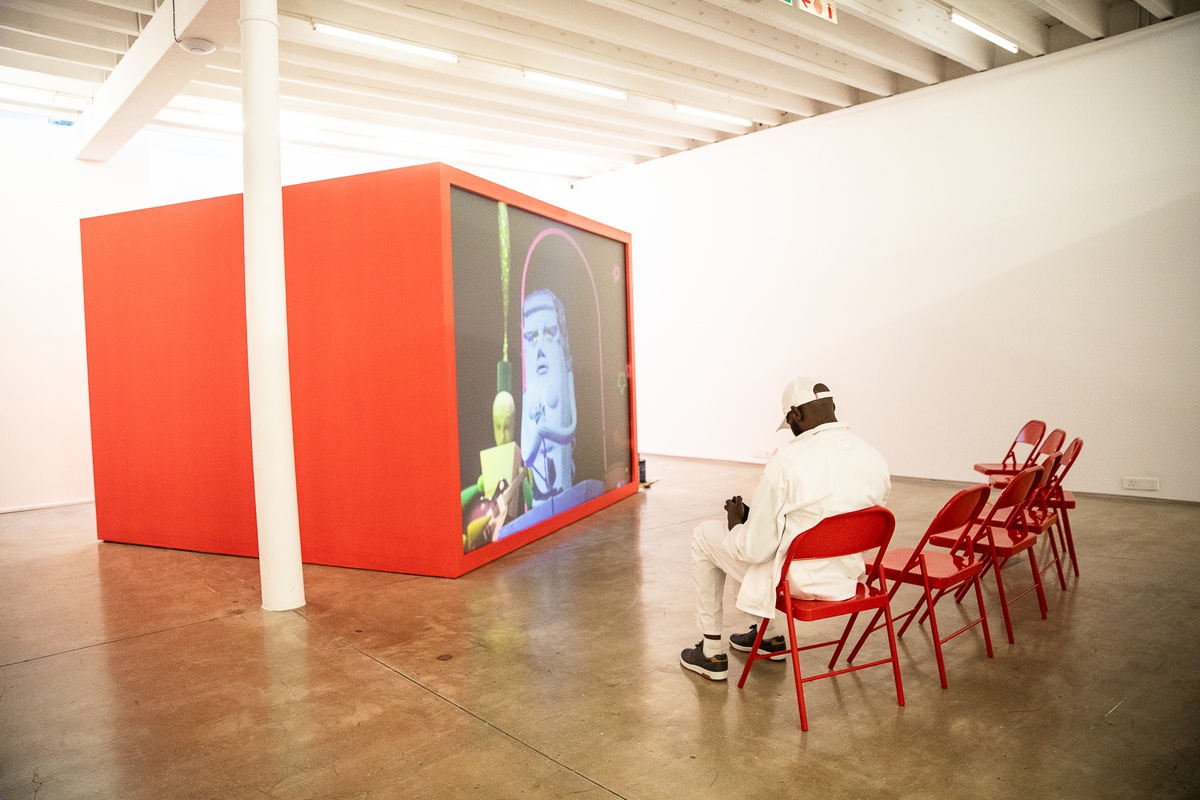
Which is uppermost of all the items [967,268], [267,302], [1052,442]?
[967,268]

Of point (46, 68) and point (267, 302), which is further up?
point (46, 68)

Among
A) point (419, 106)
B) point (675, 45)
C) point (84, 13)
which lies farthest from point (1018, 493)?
point (419, 106)

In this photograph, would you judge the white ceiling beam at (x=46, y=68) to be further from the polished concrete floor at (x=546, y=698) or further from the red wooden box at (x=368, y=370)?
the polished concrete floor at (x=546, y=698)

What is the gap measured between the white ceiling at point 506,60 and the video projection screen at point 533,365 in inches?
71.5

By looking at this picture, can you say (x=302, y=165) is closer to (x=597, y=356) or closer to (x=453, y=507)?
(x=597, y=356)

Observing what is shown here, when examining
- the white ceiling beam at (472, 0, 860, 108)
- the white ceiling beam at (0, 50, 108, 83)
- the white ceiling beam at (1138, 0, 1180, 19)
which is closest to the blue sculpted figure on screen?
the white ceiling beam at (472, 0, 860, 108)

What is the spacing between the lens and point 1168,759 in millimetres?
2648

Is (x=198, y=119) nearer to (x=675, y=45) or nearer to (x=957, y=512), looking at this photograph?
(x=675, y=45)

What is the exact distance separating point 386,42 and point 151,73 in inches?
73.8

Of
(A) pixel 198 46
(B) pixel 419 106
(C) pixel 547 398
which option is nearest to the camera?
(A) pixel 198 46

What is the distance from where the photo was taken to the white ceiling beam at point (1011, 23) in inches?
260

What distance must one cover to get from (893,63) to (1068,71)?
1.54m

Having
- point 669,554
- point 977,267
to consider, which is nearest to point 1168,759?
point 669,554

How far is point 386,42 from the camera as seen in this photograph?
689cm
